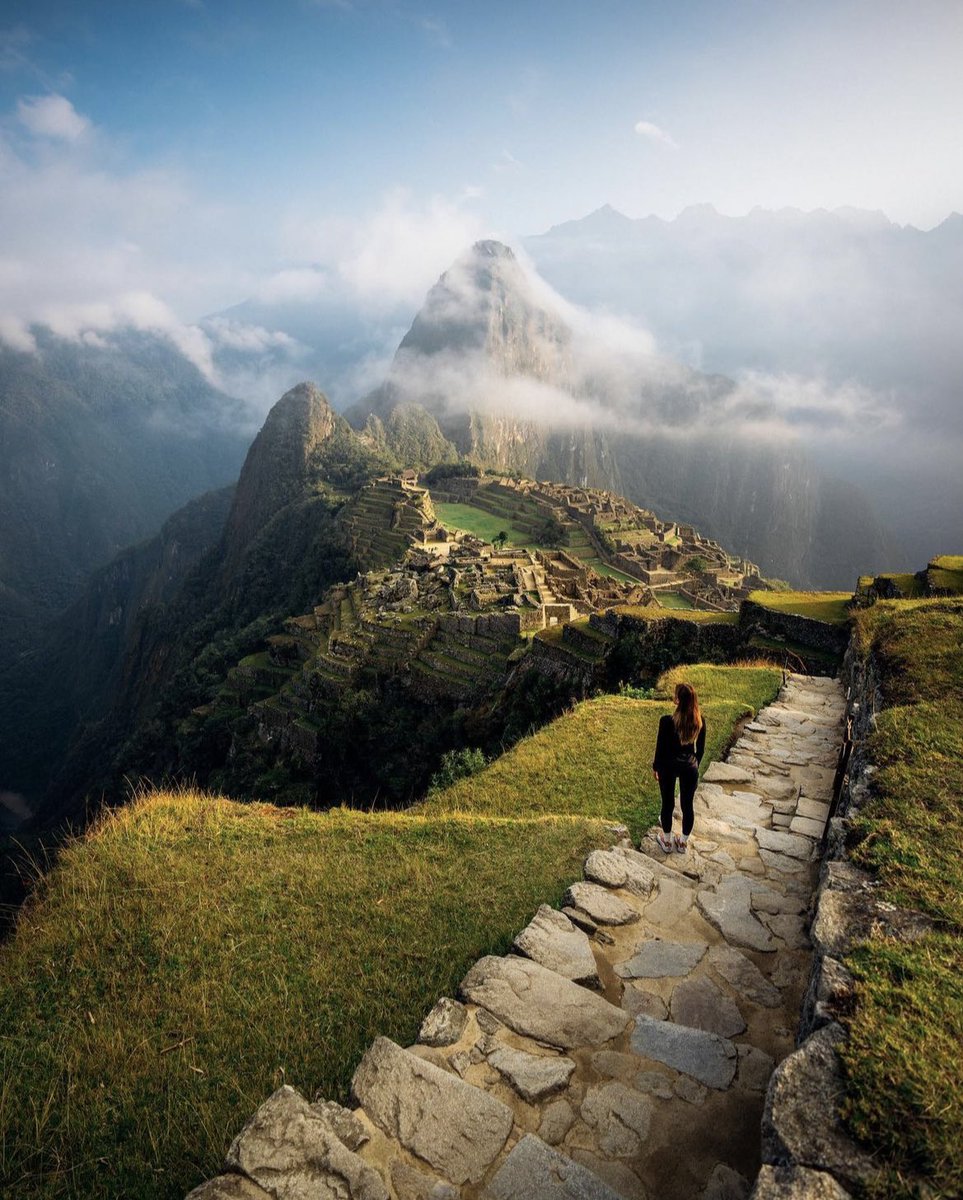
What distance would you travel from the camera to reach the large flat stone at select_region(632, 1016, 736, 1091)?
120 inches

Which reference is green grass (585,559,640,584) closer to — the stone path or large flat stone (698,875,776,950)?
large flat stone (698,875,776,950)

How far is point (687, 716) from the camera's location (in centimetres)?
562

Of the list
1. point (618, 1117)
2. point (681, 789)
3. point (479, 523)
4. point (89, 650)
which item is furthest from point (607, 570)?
point (89, 650)

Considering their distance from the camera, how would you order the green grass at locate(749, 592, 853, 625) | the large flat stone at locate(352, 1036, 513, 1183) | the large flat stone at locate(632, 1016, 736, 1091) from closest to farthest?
the large flat stone at locate(352, 1036, 513, 1183) < the large flat stone at locate(632, 1016, 736, 1091) < the green grass at locate(749, 592, 853, 625)

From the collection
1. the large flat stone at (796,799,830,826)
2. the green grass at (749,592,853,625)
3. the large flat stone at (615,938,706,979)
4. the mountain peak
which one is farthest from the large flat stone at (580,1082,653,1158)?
the mountain peak

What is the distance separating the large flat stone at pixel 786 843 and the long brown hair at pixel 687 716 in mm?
1095

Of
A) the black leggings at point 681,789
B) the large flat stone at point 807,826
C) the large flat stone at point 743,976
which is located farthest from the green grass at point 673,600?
the large flat stone at point 743,976

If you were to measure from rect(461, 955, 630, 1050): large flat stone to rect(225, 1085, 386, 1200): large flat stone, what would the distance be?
3.44ft

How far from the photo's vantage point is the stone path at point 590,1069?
2518 millimetres

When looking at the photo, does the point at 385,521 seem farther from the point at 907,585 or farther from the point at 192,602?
the point at 907,585

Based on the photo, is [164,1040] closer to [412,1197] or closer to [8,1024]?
[8,1024]

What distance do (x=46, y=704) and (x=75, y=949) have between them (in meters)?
133

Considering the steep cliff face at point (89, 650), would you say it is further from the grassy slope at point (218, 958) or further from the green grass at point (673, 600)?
the grassy slope at point (218, 958)

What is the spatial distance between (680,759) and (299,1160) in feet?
13.3
